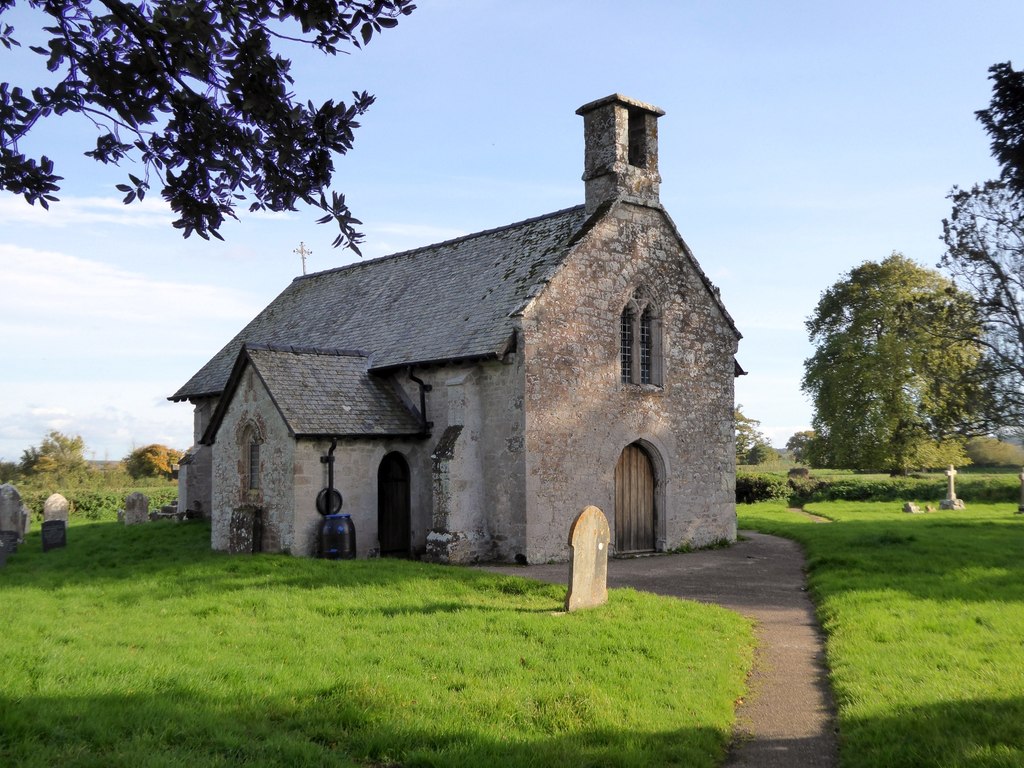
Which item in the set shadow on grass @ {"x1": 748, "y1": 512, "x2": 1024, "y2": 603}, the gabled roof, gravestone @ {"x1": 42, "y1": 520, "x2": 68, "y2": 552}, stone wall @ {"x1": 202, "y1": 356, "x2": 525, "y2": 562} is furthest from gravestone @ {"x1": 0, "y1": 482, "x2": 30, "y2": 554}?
shadow on grass @ {"x1": 748, "y1": 512, "x2": 1024, "y2": 603}

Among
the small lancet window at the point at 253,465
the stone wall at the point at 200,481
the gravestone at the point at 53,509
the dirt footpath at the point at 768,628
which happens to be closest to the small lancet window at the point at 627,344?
the dirt footpath at the point at 768,628

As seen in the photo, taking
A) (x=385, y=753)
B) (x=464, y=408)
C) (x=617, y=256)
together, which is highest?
(x=617, y=256)

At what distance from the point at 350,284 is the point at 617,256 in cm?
1093

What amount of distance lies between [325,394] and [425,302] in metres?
4.49

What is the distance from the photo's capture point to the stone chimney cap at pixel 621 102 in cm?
2067

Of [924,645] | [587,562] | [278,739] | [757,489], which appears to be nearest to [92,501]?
[587,562]

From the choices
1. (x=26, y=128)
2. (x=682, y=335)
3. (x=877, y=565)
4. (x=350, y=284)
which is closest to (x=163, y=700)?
(x=26, y=128)

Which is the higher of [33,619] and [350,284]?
[350,284]

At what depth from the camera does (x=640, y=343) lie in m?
21.7

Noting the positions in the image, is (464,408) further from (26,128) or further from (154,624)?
(26,128)

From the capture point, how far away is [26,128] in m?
5.75

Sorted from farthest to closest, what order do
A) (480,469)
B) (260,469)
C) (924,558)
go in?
1. (260,469)
2. (480,469)
3. (924,558)

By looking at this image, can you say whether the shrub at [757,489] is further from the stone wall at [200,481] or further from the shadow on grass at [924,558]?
the stone wall at [200,481]

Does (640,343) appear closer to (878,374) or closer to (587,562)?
(587,562)
